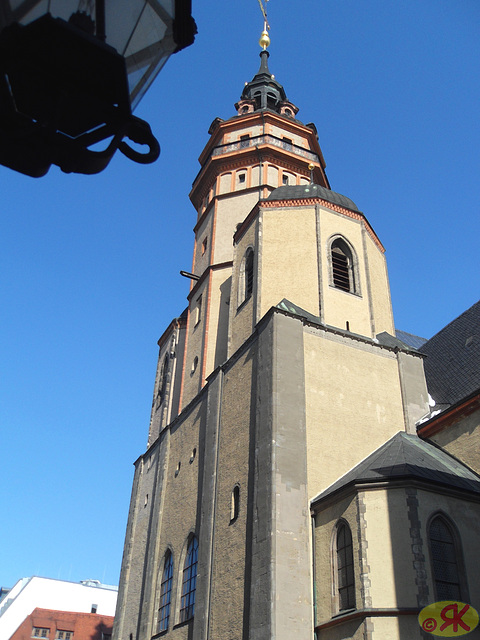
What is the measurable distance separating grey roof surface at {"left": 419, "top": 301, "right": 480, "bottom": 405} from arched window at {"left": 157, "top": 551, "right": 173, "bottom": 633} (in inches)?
343

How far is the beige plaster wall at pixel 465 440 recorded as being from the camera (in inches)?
546

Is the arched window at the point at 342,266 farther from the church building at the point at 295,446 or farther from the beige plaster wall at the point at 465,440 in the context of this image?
the beige plaster wall at the point at 465,440

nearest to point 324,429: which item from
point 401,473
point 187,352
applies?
point 401,473

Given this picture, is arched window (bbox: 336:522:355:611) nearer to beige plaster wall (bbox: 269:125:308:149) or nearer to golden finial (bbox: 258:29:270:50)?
beige plaster wall (bbox: 269:125:308:149)

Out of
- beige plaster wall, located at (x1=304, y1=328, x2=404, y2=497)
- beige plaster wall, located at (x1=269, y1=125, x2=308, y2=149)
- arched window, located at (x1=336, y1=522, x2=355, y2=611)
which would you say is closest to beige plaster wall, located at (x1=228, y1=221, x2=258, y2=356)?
beige plaster wall, located at (x1=304, y1=328, x2=404, y2=497)

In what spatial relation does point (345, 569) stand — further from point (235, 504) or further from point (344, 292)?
point (344, 292)

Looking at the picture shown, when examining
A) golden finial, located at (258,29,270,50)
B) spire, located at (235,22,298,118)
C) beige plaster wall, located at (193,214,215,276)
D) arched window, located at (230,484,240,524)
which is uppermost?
golden finial, located at (258,29,270,50)

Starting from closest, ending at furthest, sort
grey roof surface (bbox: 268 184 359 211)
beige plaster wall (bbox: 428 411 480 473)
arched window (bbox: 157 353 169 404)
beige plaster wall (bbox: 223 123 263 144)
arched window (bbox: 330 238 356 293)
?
1. beige plaster wall (bbox: 428 411 480 473)
2. arched window (bbox: 330 238 356 293)
3. grey roof surface (bbox: 268 184 359 211)
4. arched window (bbox: 157 353 169 404)
5. beige plaster wall (bbox: 223 123 263 144)

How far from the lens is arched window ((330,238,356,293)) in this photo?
Result: 18.0 metres

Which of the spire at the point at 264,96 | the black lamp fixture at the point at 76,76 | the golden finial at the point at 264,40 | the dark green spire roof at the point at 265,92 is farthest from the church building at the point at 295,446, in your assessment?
the golden finial at the point at 264,40

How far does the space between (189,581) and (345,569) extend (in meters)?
5.46

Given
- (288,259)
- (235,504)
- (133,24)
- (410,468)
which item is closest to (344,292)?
(288,259)

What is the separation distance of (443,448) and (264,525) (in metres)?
5.10

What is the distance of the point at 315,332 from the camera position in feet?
52.2
